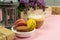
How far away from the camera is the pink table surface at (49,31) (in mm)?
1085

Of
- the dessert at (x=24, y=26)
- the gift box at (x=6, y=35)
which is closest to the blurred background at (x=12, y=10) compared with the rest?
the dessert at (x=24, y=26)

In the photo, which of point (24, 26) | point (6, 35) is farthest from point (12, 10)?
point (6, 35)

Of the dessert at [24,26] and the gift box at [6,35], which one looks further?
the dessert at [24,26]

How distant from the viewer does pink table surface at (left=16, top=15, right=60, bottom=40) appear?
1.09m

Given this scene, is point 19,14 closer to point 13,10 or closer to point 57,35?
point 13,10

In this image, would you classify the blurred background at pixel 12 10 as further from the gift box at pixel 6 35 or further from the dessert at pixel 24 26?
the gift box at pixel 6 35

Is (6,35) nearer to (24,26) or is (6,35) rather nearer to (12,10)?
(24,26)

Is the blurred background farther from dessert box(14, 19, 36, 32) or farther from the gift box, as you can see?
the gift box

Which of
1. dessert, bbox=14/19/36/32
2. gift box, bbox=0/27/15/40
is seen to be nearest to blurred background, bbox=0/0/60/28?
dessert, bbox=14/19/36/32

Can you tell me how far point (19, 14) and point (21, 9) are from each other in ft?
0.15

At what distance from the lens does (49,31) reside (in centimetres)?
119

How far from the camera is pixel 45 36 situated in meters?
1.10

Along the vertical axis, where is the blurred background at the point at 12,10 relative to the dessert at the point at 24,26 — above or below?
above

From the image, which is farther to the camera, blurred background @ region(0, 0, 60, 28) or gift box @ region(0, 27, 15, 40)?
blurred background @ region(0, 0, 60, 28)
